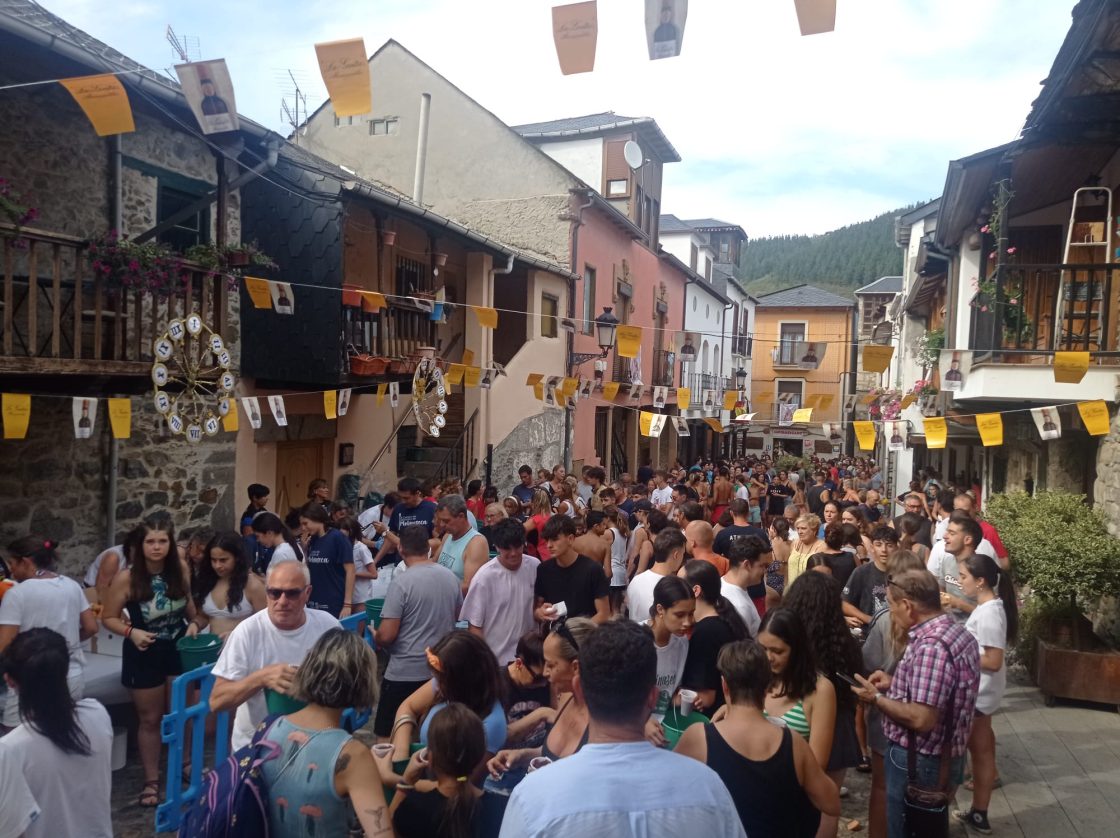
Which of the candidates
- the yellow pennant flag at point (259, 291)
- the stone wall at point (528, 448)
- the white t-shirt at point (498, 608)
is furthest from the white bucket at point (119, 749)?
the stone wall at point (528, 448)

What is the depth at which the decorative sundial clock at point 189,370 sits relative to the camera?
7520 mm

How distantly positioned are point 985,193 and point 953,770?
777 cm

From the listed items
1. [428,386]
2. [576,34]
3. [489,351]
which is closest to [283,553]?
[576,34]

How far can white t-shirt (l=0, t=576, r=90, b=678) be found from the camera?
449 centimetres

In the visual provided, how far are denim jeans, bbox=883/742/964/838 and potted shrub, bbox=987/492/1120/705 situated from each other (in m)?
3.90

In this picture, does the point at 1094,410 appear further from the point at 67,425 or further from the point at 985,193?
the point at 67,425

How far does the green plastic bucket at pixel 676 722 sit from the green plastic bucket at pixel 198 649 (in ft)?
8.89

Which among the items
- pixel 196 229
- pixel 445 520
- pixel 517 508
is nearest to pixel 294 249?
pixel 196 229

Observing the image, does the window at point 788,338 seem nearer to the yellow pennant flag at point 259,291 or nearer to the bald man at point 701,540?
the yellow pennant flag at point 259,291

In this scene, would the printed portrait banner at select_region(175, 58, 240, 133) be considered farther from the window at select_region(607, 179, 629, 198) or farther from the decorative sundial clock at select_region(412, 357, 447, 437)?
the window at select_region(607, 179, 629, 198)

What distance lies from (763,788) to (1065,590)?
588 cm

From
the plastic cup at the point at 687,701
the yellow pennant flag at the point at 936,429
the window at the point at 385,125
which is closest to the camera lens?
the plastic cup at the point at 687,701

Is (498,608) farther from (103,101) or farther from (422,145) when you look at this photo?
(422,145)

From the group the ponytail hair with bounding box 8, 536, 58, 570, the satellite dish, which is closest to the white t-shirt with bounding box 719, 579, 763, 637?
the ponytail hair with bounding box 8, 536, 58, 570
